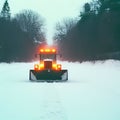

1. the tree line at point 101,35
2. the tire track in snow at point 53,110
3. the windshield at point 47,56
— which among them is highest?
the tree line at point 101,35

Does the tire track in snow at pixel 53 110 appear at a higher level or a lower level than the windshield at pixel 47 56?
lower

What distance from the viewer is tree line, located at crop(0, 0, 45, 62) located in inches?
3588

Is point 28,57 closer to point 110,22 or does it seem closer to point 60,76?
point 110,22

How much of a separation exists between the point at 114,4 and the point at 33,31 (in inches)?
2589

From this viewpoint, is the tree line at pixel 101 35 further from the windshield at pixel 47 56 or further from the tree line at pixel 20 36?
the windshield at pixel 47 56

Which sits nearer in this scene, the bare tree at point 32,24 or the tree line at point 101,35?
the tree line at point 101,35

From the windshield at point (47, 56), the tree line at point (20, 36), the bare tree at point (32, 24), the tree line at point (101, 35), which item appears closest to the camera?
the windshield at point (47, 56)

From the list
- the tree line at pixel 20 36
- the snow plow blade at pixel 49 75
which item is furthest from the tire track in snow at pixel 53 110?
the tree line at pixel 20 36

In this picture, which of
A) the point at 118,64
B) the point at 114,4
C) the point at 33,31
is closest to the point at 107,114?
the point at 118,64

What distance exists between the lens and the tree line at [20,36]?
9112cm

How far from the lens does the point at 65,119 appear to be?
34.3 feet

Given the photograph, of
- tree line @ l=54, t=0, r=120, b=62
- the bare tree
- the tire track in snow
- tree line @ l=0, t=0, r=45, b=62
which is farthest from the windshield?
the bare tree

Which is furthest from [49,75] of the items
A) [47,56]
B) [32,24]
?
[32,24]

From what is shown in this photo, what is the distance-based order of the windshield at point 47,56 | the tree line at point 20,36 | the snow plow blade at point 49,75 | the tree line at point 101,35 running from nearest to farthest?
the snow plow blade at point 49,75
the windshield at point 47,56
the tree line at point 101,35
the tree line at point 20,36
